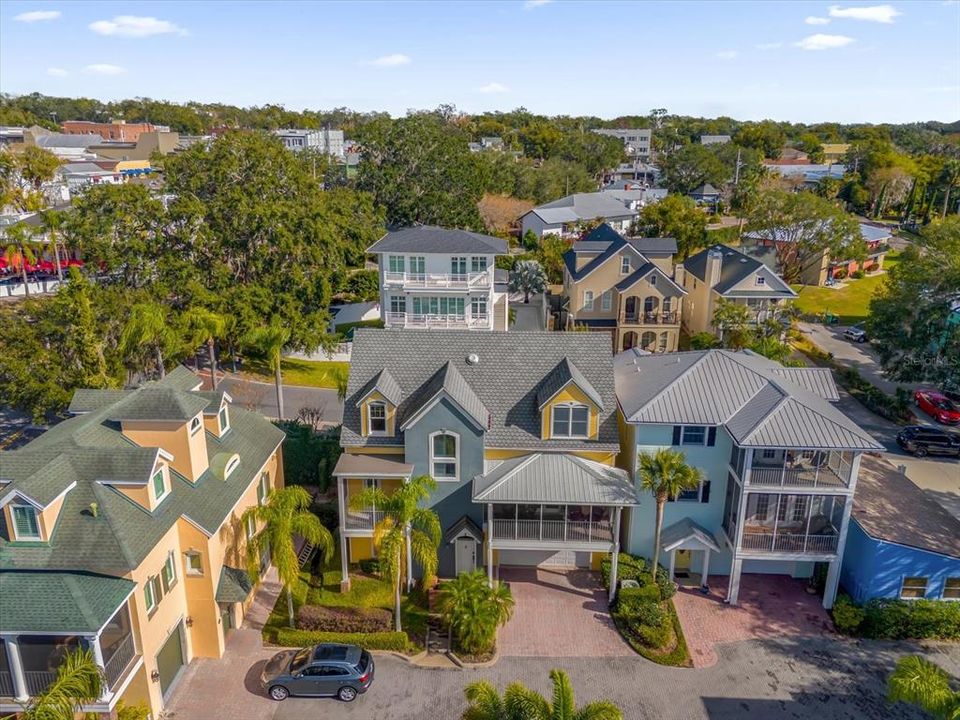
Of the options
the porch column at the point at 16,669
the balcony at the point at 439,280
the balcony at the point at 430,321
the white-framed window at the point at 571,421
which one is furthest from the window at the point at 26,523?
the balcony at the point at 439,280

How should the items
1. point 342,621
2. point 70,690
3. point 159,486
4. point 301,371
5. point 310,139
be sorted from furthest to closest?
1. point 310,139
2. point 301,371
3. point 342,621
4. point 159,486
5. point 70,690

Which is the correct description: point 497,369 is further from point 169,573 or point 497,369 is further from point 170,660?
point 170,660

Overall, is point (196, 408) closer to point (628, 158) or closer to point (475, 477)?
point (475, 477)

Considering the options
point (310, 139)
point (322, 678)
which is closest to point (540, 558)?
point (322, 678)

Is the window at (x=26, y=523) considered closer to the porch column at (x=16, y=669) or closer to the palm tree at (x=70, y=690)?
the porch column at (x=16, y=669)

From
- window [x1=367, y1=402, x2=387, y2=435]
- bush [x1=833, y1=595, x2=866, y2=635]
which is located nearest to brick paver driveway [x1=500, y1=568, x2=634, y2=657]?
window [x1=367, y1=402, x2=387, y2=435]

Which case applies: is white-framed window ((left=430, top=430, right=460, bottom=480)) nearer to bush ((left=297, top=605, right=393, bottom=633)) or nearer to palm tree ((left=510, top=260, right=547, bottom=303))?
bush ((left=297, top=605, right=393, bottom=633))
